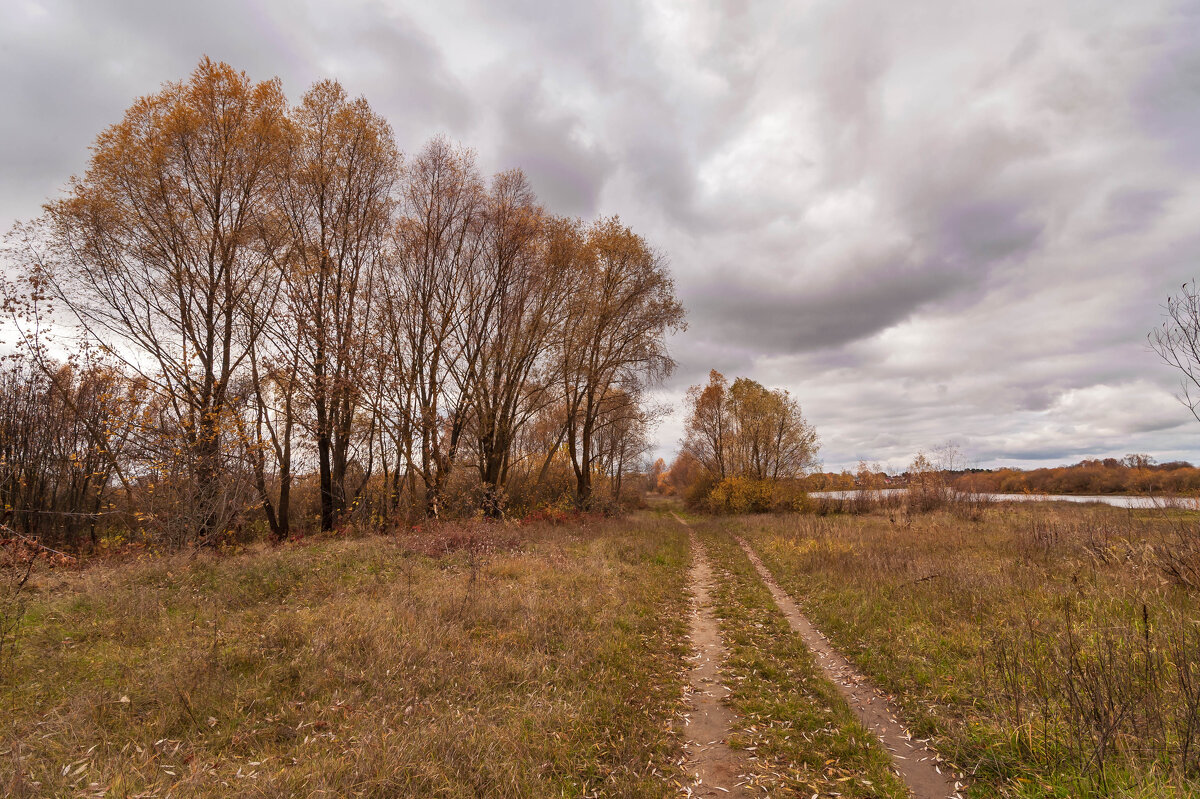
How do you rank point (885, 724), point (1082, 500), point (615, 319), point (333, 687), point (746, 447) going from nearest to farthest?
1. point (885, 724)
2. point (333, 687)
3. point (615, 319)
4. point (1082, 500)
5. point (746, 447)

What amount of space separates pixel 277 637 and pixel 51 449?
22.4 m

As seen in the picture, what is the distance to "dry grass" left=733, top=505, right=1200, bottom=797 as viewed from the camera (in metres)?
3.96

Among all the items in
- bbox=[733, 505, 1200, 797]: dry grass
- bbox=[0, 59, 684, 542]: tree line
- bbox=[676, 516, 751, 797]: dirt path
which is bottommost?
bbox=[676, 516, 751, 797]: dirt path

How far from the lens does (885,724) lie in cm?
533

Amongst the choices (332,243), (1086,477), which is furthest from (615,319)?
(1086,477)

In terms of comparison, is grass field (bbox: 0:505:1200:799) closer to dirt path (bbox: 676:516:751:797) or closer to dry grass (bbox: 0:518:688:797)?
Result: dry grass (bbox: 0:518:688:797)

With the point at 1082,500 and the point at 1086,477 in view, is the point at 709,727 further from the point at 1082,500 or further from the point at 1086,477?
the point at 1086,477

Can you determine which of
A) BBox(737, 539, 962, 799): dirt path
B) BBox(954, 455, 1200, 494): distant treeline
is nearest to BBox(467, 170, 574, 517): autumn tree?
BBox(737, 539, 962, 799): dirt path

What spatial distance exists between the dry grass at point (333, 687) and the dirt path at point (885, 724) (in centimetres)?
225

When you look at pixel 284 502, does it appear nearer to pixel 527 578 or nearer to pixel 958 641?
pixel 527 578

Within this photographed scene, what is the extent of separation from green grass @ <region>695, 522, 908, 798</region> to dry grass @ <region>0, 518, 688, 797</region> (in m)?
0.95

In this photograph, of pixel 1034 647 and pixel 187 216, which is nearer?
pixel 1034 647

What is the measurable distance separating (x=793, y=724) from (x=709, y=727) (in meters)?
0.96

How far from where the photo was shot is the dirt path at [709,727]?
438cm
